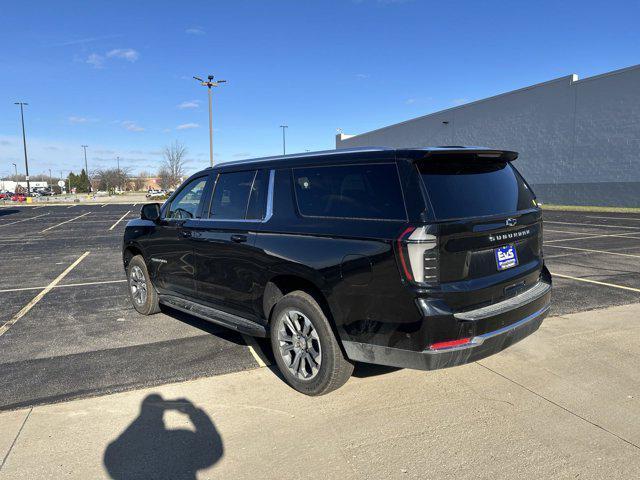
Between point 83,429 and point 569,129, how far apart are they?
32757 mm

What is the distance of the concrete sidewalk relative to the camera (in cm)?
271

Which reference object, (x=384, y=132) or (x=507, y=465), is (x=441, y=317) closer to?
(x=507, y=465)

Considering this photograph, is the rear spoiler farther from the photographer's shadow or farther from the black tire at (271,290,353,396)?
the photographer's shadow

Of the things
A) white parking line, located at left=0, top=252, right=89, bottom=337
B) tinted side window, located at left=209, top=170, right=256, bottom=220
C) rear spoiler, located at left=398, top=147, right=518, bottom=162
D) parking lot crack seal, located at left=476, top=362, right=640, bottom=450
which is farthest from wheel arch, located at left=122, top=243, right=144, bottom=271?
parking lot crack seal, located at left=476, top=362, right=640, bottom=450

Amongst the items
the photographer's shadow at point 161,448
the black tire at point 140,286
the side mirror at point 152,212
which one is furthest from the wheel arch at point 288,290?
the black tire at point 140,286

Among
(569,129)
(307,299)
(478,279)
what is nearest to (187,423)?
(307,299)

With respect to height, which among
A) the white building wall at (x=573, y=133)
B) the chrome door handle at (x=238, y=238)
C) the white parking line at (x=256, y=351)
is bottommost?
the white parking line at (x=256, y=351)

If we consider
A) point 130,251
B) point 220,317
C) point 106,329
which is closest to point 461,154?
point 220,317

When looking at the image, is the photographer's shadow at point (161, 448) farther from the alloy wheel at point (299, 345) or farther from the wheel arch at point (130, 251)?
the wheel arch at point (130, 251)

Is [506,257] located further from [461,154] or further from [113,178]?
[113,178]

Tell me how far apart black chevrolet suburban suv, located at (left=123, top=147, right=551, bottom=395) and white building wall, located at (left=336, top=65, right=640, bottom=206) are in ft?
91.6

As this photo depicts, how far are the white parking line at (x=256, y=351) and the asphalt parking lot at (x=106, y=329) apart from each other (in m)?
0.02

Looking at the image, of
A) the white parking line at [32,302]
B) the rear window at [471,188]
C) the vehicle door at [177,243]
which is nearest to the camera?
the rear window at [471,188]

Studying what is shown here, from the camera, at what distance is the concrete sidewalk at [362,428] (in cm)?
271
